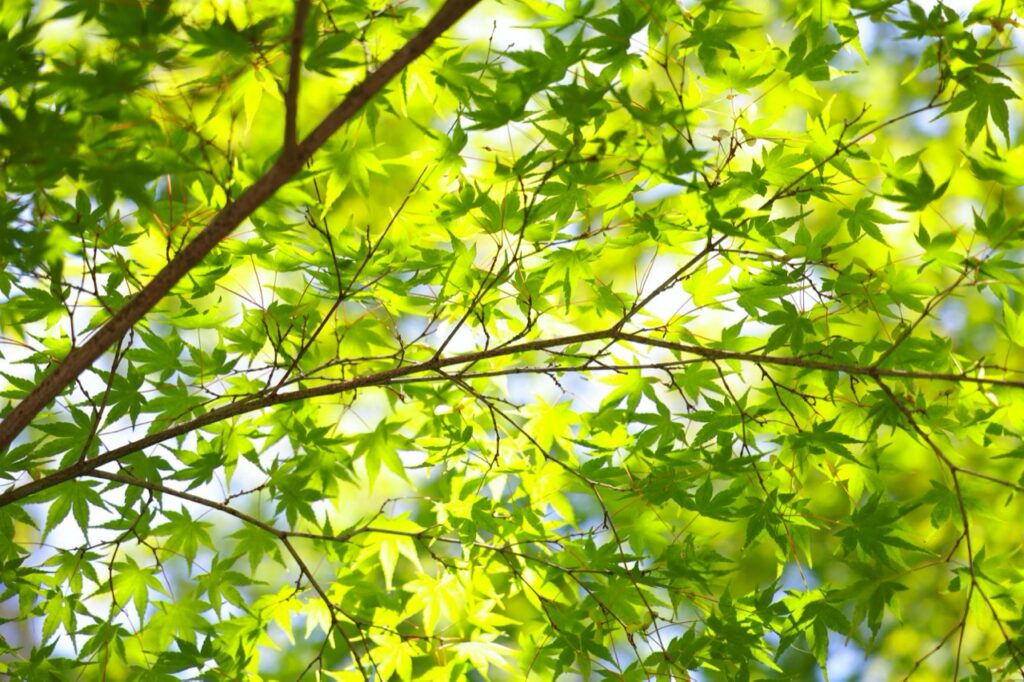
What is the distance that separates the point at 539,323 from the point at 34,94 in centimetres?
109

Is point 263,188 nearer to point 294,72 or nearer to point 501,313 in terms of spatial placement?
point 294,72

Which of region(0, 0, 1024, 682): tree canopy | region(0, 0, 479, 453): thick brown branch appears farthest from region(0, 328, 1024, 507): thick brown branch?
region(0, 0, 479, 453): thick brown branch

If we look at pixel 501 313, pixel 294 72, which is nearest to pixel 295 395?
pixel 501 313

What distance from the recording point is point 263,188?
3.56ft

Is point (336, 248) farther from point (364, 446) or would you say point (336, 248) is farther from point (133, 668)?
point (133, 668)

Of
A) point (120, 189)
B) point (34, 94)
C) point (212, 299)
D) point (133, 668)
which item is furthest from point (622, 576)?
point (212, 299)

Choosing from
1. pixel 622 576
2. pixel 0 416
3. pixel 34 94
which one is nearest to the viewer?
pixel 34 94

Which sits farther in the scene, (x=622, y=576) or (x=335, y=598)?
(x=335, y=598)

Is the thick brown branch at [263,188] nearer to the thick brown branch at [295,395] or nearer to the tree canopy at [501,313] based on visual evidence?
the tree canopy at [501,313]

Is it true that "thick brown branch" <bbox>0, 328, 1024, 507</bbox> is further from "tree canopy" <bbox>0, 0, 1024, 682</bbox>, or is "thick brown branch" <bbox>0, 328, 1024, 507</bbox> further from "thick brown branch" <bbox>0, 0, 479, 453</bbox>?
"thick brown branch" <bbox>0, 0, 479, 453</bbox>

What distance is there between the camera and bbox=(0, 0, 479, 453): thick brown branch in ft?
3.50

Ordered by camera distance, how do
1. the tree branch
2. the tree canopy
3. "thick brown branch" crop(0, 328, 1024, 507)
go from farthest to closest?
"thick brown branch" crop(0, 328, 1024, 507) < the tree canopy < the tree branch

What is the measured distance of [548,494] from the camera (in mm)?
1835

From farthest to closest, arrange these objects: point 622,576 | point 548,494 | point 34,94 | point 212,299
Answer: point 212,299 < point 548,494 < point 622,576 < point 34,94
